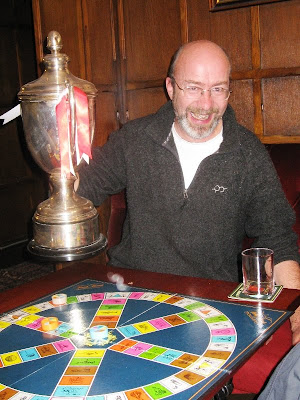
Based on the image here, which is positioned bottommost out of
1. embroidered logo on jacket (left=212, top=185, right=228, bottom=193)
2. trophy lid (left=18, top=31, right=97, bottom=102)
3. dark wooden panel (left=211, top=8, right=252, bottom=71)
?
embroidered logo on jacket (left=212, top=185, right=228, bottom=193)

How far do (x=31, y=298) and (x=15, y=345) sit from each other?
326 millimetres

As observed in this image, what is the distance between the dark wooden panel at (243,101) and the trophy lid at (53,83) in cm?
165

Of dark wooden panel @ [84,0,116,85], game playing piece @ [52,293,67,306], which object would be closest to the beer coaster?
game playing piece @ [52,293,67,306]

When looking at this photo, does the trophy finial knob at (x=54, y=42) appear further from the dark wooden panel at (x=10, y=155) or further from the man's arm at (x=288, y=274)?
the dark wooden panel at (x=10, y=155)

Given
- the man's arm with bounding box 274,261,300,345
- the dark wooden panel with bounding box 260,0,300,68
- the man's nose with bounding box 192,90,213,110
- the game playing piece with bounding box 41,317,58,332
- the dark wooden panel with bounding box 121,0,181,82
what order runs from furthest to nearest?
1. the dark wooden panel with bounding box 121,0,181,82
2. the dark wooden panel with bounding box 260,0,300,68
3. the man's nose with bounding box 192,90,213,110
4. the man's arm with bounding box 274,261,300,345
5. the game playing piece with bounding box 41,317,58,332

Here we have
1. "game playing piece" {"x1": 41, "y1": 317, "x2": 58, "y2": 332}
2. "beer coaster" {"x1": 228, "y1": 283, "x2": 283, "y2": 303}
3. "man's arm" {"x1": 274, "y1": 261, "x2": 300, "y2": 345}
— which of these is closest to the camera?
"game playing piece" {"x1": 41, "y1": 317, "x2": 58, "y2": 332}

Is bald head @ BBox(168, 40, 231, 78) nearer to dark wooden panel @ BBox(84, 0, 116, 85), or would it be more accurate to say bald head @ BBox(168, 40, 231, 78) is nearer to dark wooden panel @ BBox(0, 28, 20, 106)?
dark wooden panel @ BBox(84, 0, 116, 85)

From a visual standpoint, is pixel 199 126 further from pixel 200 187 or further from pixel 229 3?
pixel 229 3

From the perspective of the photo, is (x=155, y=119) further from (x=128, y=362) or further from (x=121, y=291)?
(x=128, y=362)

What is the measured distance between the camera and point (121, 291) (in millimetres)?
1587

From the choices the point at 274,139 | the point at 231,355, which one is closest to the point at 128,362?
the point at 231,355

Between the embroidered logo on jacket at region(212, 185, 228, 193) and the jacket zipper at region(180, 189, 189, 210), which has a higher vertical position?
the embroidered logo on jacket at region(212, 185, 228, 193)

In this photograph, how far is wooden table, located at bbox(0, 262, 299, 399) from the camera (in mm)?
1505

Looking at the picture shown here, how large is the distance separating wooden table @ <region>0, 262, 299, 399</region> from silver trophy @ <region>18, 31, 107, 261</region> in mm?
543
